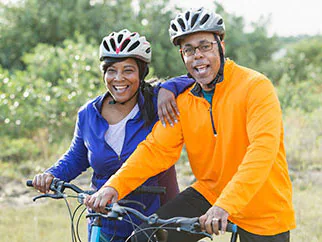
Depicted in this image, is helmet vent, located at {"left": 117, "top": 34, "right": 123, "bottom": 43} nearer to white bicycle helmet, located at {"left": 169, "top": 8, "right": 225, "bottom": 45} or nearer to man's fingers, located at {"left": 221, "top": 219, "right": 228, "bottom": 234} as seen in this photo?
white bicycle helmet, located at {"left": 169, "top": 8, "right": 225, "bottom": 45}

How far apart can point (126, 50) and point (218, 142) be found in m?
1.02

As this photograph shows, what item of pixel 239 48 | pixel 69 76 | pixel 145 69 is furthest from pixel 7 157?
pixel 239 48

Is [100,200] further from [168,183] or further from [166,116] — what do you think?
[168,183]

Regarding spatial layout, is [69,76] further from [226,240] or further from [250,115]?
[250,115]

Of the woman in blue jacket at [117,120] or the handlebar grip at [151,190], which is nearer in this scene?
the handlebar grip at [151,190]

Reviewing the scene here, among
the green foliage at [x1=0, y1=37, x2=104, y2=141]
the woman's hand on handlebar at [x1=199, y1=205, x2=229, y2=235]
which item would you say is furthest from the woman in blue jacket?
the green foliage at [x1=0, y1=37, x2=104, y2=141]

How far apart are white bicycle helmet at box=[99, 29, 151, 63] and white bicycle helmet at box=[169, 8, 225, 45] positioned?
1.43 ft

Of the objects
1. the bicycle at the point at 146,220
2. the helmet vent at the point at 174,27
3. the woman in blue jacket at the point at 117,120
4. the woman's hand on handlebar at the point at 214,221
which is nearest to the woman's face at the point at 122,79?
the woman in blue jacket at the point at 117,120

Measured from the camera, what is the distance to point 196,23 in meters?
3.60

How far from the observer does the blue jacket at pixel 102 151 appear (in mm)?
4012

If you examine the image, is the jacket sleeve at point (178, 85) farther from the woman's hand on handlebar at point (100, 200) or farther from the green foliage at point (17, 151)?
the green foliage at point (17, 151)

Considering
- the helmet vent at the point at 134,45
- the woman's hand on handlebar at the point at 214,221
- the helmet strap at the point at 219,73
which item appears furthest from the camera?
the helmet vent at the point at 134,45

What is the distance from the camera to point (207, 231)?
2854 millimetres

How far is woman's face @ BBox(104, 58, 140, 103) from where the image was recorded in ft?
13.4
